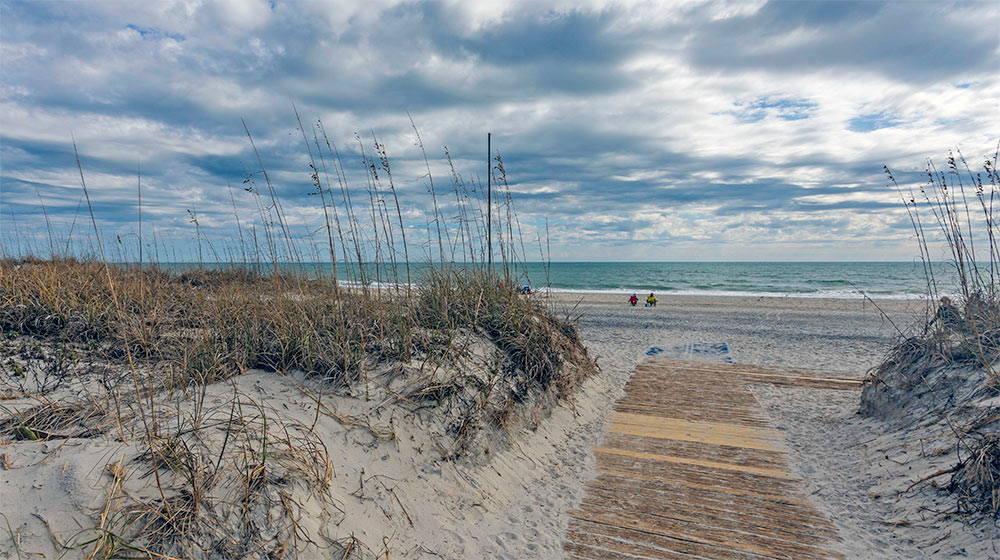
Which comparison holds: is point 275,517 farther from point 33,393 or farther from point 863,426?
point 863,426

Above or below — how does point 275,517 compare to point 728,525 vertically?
above

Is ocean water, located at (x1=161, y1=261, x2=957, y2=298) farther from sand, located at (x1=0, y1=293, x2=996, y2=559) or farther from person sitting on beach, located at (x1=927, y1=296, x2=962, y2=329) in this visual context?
person sitting on beach, located at (x1=927, y1=296, x2=962, y2=329)

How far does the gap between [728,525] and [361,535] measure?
2.33 meters

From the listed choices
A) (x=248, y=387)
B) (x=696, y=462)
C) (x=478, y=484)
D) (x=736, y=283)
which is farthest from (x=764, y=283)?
(x=248, y=387)

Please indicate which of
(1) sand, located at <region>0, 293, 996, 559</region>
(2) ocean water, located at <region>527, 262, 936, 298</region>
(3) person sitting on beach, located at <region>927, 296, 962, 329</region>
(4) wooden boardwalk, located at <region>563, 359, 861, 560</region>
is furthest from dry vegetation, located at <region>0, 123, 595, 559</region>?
(2) ocean water, located at <region>527, 262, 936, 298</region>

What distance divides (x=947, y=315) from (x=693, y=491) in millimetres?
3855

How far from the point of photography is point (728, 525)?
311 centimetres

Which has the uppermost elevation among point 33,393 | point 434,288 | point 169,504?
point 434,288

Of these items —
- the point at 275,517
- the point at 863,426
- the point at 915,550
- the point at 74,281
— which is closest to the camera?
the point at 275,517

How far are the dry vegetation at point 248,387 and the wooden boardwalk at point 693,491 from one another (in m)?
0.90

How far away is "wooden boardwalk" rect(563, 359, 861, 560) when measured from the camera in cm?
291

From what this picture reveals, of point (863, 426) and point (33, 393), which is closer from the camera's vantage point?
point (33, 393)

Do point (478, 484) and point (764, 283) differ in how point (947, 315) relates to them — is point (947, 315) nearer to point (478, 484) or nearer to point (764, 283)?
point (478, 484)

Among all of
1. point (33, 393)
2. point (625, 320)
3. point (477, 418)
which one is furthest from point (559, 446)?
point (625, 320)
